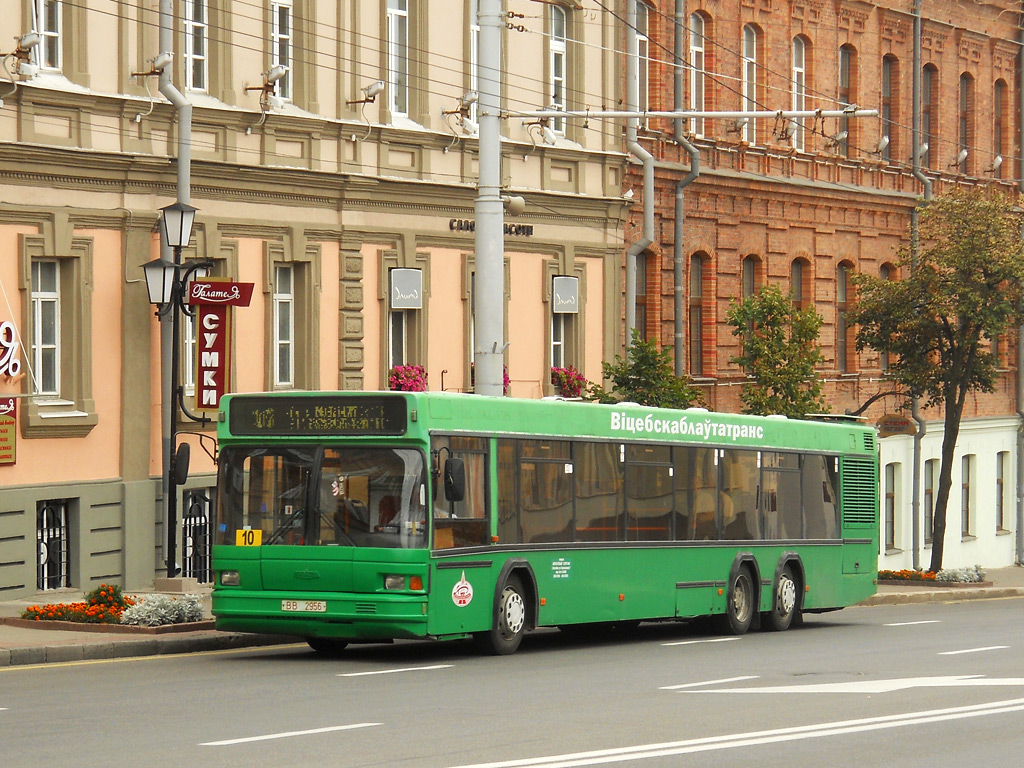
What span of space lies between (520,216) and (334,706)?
65.2 ft

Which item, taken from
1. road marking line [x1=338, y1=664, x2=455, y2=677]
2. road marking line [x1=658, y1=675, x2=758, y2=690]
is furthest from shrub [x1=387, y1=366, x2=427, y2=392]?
road marking line [x1=658, y1=675, x2=758, y2=690]

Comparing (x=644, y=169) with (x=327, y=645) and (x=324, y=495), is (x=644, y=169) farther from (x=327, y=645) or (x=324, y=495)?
(x=324, y=495)

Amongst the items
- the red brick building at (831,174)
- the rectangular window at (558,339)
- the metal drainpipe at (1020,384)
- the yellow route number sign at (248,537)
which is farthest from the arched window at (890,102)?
the yellow route number sign at (248,537)

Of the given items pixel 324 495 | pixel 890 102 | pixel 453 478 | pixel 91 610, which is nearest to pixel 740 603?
pixel 453 478

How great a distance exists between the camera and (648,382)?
31.4 m

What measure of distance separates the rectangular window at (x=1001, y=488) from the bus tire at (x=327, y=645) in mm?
30771

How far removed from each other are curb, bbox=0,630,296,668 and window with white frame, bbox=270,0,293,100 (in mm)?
10332

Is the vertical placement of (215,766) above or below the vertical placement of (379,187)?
below

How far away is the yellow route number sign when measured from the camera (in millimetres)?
18750

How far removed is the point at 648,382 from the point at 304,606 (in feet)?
45.0

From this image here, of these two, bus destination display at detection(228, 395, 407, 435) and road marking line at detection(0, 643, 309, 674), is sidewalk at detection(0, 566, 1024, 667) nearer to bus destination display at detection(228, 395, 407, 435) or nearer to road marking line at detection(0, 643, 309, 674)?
road marking line at detection(0, 643, 309, 674)

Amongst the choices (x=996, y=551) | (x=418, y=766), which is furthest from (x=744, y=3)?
(x=418, y=766)

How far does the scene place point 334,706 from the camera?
14.4 metres

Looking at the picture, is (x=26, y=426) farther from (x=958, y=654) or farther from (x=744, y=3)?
(x=744, y=3)
